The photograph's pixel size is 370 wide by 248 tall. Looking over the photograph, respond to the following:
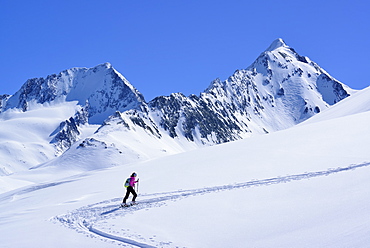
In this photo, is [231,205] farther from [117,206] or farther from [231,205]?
[117,206]

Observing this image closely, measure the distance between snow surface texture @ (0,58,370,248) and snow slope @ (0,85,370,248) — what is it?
4 cm

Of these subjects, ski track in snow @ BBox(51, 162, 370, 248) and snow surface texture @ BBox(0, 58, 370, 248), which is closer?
snow surface texture @ BBox(0, 58, 370, 248)

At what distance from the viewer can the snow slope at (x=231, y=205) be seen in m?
11.2

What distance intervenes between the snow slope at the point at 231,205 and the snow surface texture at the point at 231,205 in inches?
1.5

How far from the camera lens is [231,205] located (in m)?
15.5

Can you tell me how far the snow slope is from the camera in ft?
36.6

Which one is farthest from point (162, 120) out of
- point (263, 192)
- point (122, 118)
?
point (263, 192)

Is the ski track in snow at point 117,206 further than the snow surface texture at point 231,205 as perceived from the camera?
Yes

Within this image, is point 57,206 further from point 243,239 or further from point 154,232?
point 243,239

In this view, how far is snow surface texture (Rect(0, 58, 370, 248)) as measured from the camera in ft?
36.6

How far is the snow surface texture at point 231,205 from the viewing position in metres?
11.2

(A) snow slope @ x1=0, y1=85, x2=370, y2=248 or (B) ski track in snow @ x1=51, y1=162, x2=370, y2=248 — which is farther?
(B) ski track in snow @ x1=51, y1=162, x2=370, y2=248

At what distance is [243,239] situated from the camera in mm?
10953

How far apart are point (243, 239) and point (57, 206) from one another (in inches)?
557
